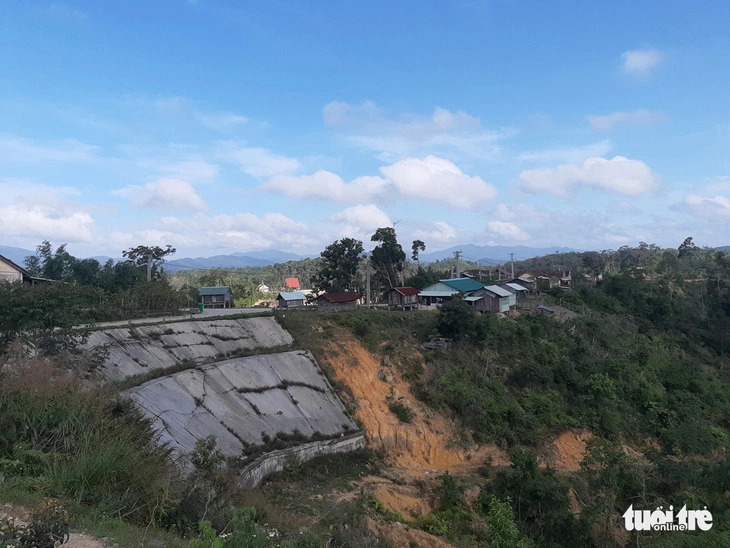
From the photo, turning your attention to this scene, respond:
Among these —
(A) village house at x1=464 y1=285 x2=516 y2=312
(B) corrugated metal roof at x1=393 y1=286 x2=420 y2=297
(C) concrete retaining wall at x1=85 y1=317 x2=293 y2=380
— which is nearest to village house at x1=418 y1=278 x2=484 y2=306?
(B) corrugated metal roof at x1=393 y1=286 x2=420 y2=297

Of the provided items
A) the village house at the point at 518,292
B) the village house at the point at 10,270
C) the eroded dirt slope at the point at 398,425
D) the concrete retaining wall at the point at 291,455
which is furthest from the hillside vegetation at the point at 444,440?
the village house at the point at 10,270

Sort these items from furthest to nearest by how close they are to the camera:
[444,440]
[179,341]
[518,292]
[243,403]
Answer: [518,292]
[444,440]
[179,341]
[243,403]

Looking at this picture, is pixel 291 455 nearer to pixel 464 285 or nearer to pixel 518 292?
pixel 464 285

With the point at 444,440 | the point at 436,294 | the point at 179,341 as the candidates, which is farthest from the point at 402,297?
the point at 179,341

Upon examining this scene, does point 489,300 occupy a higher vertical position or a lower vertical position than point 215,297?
lower

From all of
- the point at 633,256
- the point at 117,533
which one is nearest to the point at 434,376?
the point at 117,533

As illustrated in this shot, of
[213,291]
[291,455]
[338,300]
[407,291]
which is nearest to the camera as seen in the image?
[291,455]

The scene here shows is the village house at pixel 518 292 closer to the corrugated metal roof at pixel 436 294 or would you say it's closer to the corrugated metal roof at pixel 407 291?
the corrugated metal roof at pixel 436 294

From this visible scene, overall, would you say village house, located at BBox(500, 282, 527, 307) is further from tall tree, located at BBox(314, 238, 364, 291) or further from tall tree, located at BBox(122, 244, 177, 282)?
tall tree, located at BBox(122, 244, 177, 282)
